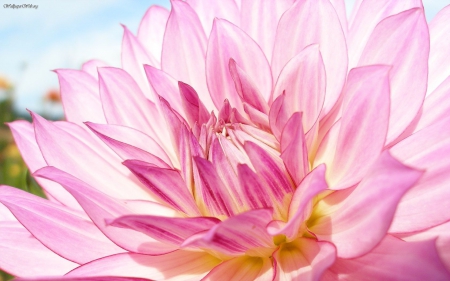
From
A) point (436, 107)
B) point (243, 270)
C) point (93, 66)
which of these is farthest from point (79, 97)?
point (436, 107)

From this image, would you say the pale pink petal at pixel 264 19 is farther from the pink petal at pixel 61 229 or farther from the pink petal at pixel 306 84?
the pink petal at pixel 61 229

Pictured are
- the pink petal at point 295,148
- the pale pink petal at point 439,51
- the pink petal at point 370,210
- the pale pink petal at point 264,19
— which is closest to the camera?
the pink petal at point 370,210

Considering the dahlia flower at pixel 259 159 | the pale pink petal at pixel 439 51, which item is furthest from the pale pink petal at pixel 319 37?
the pale pink petal at pixel 439 51

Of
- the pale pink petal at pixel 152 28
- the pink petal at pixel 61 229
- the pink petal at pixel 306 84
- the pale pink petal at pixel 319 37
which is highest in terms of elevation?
the pale pink petal at pixel 152 28

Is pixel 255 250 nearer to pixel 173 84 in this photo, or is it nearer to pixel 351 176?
pixel 351 176

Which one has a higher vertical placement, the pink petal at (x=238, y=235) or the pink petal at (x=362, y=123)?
the pink petal at (x=362, y=123)

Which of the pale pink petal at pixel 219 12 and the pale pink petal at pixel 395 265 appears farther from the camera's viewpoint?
the pale pink petal at pixel 219 12

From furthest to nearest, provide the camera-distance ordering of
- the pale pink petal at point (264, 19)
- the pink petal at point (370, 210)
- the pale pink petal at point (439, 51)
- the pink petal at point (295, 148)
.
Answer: the pale pink petal at point (264, 19) < the pale pink petal at point (439, 51) < the pink petal at point (295, 148) < the pink petal at point (370, 210)
